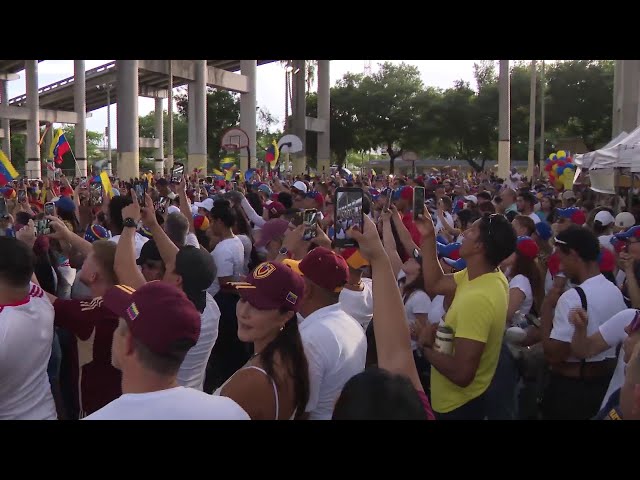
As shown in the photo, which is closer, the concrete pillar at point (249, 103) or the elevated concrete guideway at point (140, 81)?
the elevated concrete guideway at point (140, 81)

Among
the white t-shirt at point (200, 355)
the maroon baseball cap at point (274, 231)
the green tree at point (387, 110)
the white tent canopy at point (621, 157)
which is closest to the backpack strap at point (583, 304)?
the white t-shirt at point (200, 355)

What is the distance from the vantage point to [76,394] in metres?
4.78

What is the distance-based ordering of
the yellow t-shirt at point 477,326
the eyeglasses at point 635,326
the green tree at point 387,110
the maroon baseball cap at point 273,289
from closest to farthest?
the maroon baseball cap at point 273,289, the eyeglasses at point 635,326, the yellow t-shirt at point 477,326, the green tree at point 387,110

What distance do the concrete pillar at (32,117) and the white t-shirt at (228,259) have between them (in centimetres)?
3574

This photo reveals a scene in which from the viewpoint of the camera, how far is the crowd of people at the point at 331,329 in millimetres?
2520

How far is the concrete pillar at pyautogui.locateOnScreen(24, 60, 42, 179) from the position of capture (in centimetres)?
4059

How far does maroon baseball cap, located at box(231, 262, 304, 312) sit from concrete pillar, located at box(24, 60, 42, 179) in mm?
39709

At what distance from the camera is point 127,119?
30.7 meters

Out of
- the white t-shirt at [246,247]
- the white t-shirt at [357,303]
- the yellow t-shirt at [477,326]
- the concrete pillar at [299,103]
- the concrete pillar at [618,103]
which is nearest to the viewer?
the yellow t-shirt at [477,326]

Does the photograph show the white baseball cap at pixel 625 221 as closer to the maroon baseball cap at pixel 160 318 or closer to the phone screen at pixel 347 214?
the phone screen at pixel 347 214

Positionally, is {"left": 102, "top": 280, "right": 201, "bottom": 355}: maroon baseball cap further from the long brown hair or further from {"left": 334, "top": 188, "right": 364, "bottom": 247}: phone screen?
the long brown hair

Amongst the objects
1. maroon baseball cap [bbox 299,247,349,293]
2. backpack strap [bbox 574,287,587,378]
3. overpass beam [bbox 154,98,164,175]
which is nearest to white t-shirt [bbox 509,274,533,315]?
backpack strap [bbox 574,287,587,378]

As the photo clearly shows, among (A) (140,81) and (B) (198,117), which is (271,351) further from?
(A) (140,81)
